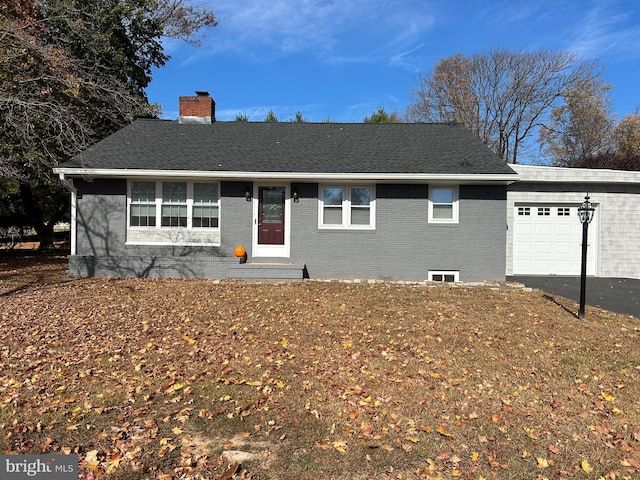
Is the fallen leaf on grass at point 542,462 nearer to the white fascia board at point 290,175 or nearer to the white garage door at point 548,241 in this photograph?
the white fascia board at point 290,175

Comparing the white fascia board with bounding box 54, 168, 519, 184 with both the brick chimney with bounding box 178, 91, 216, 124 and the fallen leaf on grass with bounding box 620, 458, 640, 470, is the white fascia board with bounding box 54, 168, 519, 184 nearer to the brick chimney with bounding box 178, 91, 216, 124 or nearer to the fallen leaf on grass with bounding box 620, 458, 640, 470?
the brick chimney with bounding box 178, 91, 216, 124

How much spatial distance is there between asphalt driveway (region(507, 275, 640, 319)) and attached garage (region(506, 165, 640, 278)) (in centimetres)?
51

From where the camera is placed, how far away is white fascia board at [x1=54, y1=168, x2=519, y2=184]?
10172mm

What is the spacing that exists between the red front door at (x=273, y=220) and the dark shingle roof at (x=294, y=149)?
75 cm

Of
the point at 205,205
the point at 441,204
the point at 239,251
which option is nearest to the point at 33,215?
the point at 205,205

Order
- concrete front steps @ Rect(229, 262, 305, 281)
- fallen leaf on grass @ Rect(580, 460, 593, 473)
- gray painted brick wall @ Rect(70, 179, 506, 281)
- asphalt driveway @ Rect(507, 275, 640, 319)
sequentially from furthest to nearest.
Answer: gray painted brick wall @ Rect(70, 179, 506, 281) < concrete front steps @ Rect(229, 262, 305, 281) < asphalt driveway @ Rect(507, 275, 640, 319) < fallen leaf on grass @ Rect(580, 460, 593, 473)

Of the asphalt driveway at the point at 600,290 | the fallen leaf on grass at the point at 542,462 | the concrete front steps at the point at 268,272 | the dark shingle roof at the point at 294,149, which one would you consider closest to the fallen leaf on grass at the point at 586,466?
the fallen leaf on grass at the point at 542,462

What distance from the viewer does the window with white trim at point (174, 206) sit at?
1107cm

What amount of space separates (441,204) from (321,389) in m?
7.78

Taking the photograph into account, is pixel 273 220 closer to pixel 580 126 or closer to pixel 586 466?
pixel 586 466

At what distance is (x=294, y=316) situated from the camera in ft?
22.6

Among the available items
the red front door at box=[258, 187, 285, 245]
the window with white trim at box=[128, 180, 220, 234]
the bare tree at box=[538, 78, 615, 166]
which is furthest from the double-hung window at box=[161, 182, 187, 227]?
the bare tree at box=[538, 78, 615, 166]

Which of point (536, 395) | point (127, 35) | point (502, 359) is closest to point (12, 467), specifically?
point (536, 395)

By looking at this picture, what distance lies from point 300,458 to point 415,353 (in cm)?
260
